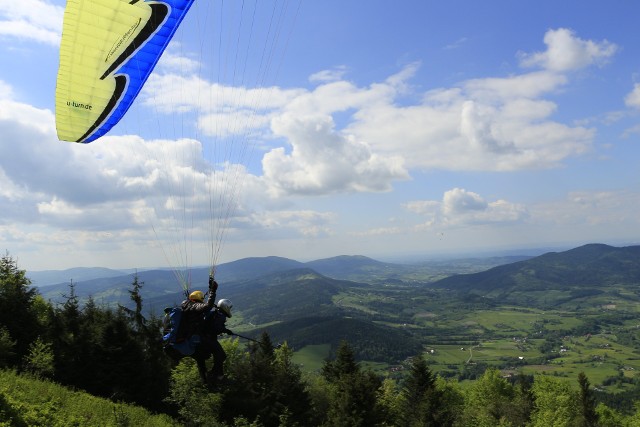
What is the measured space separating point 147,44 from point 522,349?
19557 centimetres

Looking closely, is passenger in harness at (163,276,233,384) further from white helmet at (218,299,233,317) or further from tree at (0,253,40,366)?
tree at (0,253,40,366)

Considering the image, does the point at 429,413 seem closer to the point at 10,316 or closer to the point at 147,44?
the point at 10,316

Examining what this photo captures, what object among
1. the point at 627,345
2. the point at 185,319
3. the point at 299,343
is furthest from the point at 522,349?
the point at 185,319

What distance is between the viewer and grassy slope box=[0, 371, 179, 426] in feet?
35.0

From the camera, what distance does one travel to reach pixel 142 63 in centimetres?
1027

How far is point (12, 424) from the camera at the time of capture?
1008cm

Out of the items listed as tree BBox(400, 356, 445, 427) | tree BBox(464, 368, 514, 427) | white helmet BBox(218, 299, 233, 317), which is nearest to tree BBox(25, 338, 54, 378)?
white helmet BBox(218, 299, 233, 317)

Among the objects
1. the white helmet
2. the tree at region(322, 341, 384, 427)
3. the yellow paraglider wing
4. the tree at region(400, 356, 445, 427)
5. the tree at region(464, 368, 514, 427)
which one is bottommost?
the tree at region(464, 368, 514, 427)

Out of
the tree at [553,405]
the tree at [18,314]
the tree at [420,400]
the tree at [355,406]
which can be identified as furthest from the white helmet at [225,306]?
the tree at [553,405]

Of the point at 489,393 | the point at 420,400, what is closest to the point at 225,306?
the point at 420,400

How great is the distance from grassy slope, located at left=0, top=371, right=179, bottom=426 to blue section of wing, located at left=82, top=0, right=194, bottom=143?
749 cm

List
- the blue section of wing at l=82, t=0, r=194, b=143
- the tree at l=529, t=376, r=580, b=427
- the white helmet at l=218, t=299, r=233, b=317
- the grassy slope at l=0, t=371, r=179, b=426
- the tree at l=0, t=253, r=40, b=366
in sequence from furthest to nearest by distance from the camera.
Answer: the tree at l=529, t=376, r=580, b=427, the tree at l=0, t=253, r=40, b=366, the grassy slope at l=0, t=371, r=179, b=426, the white helmet at l=218, t=299, r=233, b=317, the blue section of wing at l=82, t=0, r=194, b=143

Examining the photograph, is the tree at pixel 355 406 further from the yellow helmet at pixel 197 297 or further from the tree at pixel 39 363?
the yellow helmet at pixel 197 297

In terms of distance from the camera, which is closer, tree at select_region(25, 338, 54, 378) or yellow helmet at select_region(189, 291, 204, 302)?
yellow helmet at select_region(189, 291, 204, 302)
